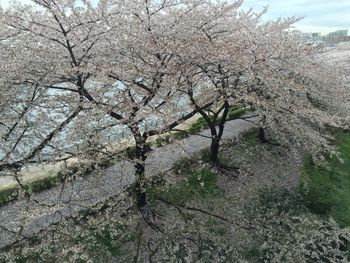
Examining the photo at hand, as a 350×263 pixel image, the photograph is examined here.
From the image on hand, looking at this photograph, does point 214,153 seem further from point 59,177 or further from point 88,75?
point 88,75

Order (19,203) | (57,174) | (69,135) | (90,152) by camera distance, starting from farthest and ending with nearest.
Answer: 1. (57,174)
2. (19,203)
3. (69,135)
4. (90,152)

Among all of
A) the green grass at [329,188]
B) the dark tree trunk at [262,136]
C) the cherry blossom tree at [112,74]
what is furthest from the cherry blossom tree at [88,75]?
the dark tree trunk at [262,136]

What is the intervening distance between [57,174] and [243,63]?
20.6ft

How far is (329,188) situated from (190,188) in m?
4.92

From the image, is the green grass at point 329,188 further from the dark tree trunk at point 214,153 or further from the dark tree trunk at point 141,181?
the dark tree trunk at point 141,181

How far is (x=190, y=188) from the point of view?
11.8m

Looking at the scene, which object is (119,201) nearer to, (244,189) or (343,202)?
(244,189)

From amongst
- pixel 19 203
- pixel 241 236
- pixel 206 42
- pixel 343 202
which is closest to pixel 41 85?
pixel 19 203

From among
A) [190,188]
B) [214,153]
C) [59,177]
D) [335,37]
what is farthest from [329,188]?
[335,37]

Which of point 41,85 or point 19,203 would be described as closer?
point 41,85

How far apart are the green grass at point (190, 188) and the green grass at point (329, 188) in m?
2.86

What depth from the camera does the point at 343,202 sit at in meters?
12.9

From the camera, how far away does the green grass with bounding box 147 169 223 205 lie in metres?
11.1

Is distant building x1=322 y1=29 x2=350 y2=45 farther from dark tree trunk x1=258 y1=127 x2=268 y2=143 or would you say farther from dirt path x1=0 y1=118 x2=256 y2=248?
Result: dirt path x1=0 y1=118 x2=256 y2=248
